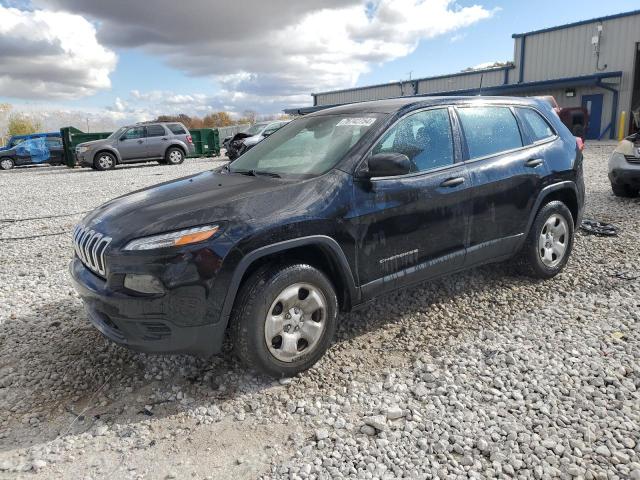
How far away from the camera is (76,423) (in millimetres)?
2758

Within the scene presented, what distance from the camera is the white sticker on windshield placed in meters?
3.51

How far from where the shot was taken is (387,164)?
307 centimetres

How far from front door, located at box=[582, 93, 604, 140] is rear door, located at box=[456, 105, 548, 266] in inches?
991

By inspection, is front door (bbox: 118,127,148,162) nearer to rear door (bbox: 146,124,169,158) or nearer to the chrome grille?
rear door (bbox: 146,124,169,158)

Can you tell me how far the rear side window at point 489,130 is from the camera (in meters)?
3.92

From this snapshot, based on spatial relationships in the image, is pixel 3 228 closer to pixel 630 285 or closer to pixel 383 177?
pixel 383 177

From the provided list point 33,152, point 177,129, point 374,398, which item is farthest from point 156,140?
point 374,398

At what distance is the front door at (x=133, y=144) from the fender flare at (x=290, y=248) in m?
17.9

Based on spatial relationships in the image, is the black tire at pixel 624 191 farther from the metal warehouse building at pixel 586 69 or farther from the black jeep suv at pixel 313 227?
the metal warehouse building at pixel 586 69

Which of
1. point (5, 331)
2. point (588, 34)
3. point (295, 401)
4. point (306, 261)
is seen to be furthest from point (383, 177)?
point (588, 34)

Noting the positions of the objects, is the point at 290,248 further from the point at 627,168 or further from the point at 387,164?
the point at 627,168

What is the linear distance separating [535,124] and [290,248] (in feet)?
9.53

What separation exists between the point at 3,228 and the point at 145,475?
723cm

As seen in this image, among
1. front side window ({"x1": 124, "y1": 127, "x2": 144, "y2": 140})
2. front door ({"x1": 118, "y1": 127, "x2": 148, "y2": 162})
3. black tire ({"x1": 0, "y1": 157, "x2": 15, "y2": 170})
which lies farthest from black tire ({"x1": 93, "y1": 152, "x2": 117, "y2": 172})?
black tire ({"x1": 0, "y1": 157, "x2": 15, "y2": 170})
